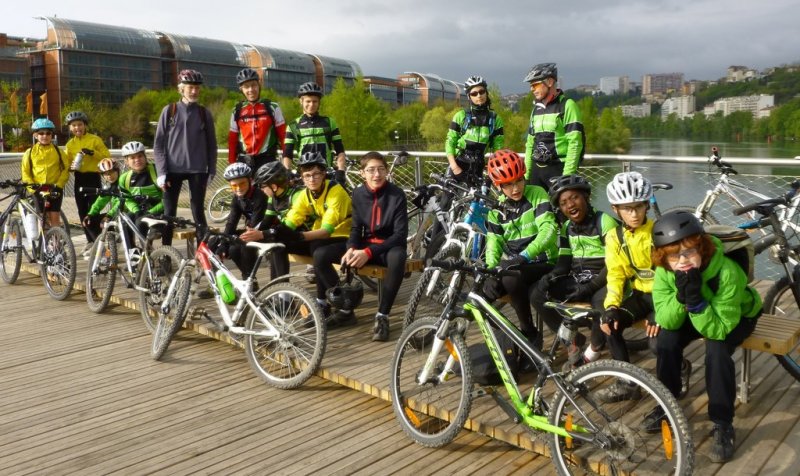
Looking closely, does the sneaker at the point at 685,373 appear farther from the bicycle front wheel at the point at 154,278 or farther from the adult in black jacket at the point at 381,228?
the bicycle front wheel at the point at 154,278

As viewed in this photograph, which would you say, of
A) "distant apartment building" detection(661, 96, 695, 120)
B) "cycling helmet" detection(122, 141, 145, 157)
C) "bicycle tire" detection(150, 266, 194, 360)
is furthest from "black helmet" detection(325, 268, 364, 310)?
"distant apartment building" detection(661, 96, 695, 120)

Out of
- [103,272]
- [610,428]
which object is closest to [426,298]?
[610,428]

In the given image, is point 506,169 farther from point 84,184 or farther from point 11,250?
point 11,250

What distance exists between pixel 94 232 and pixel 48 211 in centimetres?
55

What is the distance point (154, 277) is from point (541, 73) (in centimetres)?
348

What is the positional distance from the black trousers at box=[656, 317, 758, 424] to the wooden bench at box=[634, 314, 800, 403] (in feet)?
0.29

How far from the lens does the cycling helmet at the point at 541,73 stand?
17.6 feet

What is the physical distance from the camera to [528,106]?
52.0 m

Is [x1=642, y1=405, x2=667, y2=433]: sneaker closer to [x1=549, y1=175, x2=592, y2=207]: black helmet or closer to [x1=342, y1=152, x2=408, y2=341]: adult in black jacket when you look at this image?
[x1=549, y1=175, x2=592, y2=207]: black helmet

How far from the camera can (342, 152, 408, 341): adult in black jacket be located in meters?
4.75

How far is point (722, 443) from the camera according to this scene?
115 inches

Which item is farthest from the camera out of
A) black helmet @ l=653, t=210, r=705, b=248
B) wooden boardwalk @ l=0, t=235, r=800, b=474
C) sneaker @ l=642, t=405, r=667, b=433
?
wooden boardwalk @ l=0, t=235, r=800, b=474

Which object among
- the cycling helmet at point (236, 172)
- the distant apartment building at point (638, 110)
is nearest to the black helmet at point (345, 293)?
the cycling helmet at point (236, 172)

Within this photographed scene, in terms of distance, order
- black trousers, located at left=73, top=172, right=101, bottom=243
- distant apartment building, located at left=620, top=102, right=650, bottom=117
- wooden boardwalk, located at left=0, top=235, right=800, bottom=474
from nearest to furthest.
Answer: wooden boardwalk, located at left=0, top=235, right=800, bottom=474
black trousers, located at left=73, top=172, right=101, bottom=243
distant apartment building, located at left=620, top=102, right=650, bottom=117
